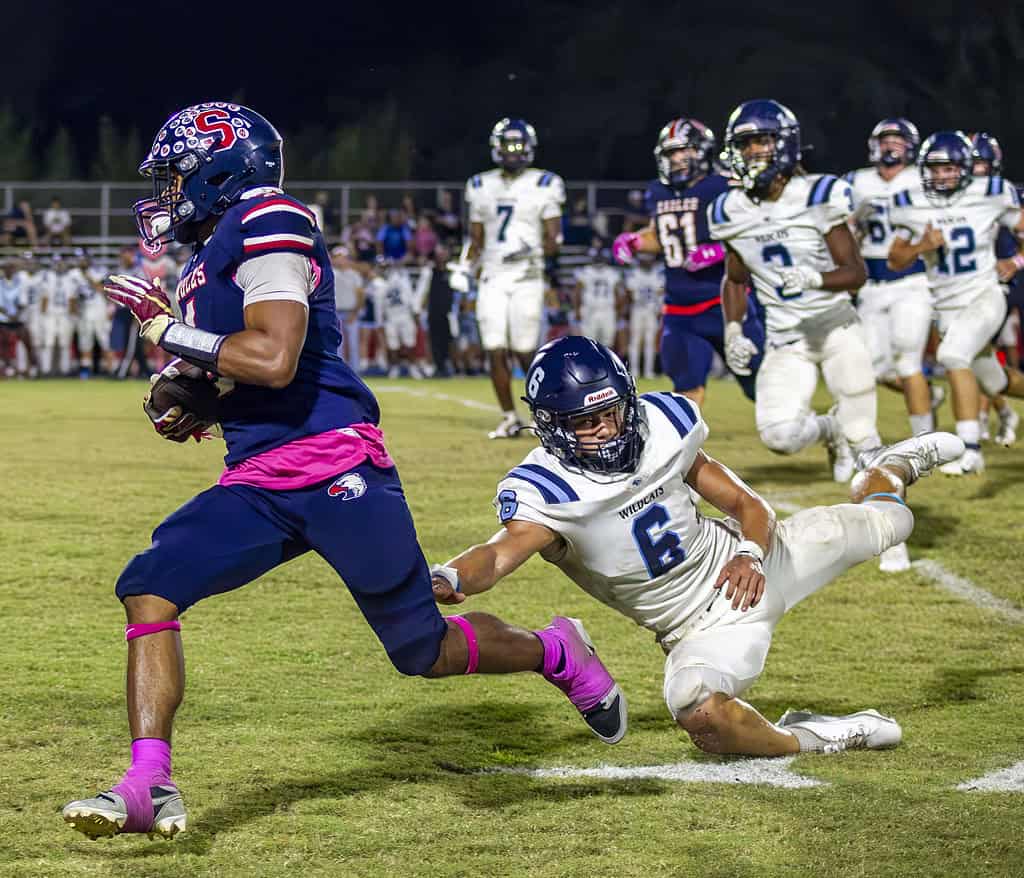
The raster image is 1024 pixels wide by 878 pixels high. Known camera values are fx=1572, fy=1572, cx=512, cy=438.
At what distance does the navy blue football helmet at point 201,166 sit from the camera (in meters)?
3.54

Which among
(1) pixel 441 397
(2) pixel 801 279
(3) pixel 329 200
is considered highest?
(3) pixel 329 200

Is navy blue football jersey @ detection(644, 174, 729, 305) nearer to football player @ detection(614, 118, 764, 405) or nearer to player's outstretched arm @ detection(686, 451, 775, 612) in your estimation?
football player @ detection(614, 118, 764, 405)

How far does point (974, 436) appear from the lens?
332 inches

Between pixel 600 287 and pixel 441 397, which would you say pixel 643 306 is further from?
pixel 441 397

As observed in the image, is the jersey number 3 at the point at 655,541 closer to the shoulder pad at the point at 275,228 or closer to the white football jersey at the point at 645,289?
the shoulder pad at the point at 275,228

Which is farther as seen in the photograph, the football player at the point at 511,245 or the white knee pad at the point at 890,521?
the football player at the point at 511,245

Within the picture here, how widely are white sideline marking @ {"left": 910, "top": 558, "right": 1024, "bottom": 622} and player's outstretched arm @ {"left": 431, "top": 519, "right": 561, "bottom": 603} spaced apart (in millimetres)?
2508

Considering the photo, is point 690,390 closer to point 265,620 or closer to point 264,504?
point 265,620

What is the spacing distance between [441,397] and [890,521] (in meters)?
12.1

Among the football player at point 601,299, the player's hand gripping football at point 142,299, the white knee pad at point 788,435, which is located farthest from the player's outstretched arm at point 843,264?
the football player at point 601,299

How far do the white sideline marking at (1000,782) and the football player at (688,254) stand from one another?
211 inches

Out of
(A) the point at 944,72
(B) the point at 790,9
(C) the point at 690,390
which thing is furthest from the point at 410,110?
(C) the point at 690,390

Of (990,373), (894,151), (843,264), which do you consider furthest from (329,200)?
(843,264)

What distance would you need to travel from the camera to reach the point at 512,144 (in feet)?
38.1
